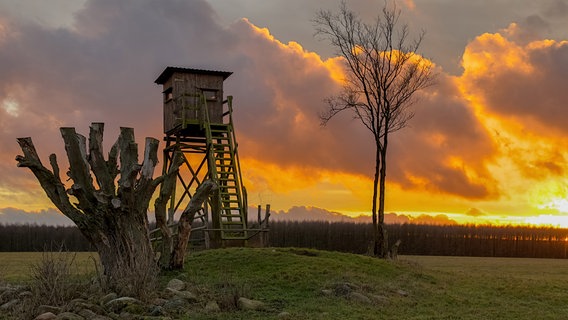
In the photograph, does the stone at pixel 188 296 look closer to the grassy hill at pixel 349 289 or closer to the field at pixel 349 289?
the field at pixel 349 289

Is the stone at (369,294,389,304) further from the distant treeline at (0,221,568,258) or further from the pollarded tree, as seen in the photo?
the distant treeline at (0,221,568,258)

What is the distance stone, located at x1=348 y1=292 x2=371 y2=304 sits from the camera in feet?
49.1

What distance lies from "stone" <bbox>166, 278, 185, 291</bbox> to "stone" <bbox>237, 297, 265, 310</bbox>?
1.71 m

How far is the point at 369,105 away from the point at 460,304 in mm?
15022

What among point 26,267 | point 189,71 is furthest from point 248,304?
point 26,267

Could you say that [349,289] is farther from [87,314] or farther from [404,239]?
[404,239]

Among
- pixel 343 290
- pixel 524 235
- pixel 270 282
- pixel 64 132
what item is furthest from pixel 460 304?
pixel 524 235

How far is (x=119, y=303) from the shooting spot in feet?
41.6

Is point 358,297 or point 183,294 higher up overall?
point 183,294

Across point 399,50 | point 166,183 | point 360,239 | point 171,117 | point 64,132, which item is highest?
point 399,50

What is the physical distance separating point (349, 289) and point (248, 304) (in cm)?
324

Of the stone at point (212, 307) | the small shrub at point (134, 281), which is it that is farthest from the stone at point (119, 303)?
the stone at point (212, 307)

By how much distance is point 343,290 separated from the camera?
15594 millimetres

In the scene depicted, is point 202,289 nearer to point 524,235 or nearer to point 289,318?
point 289,318
